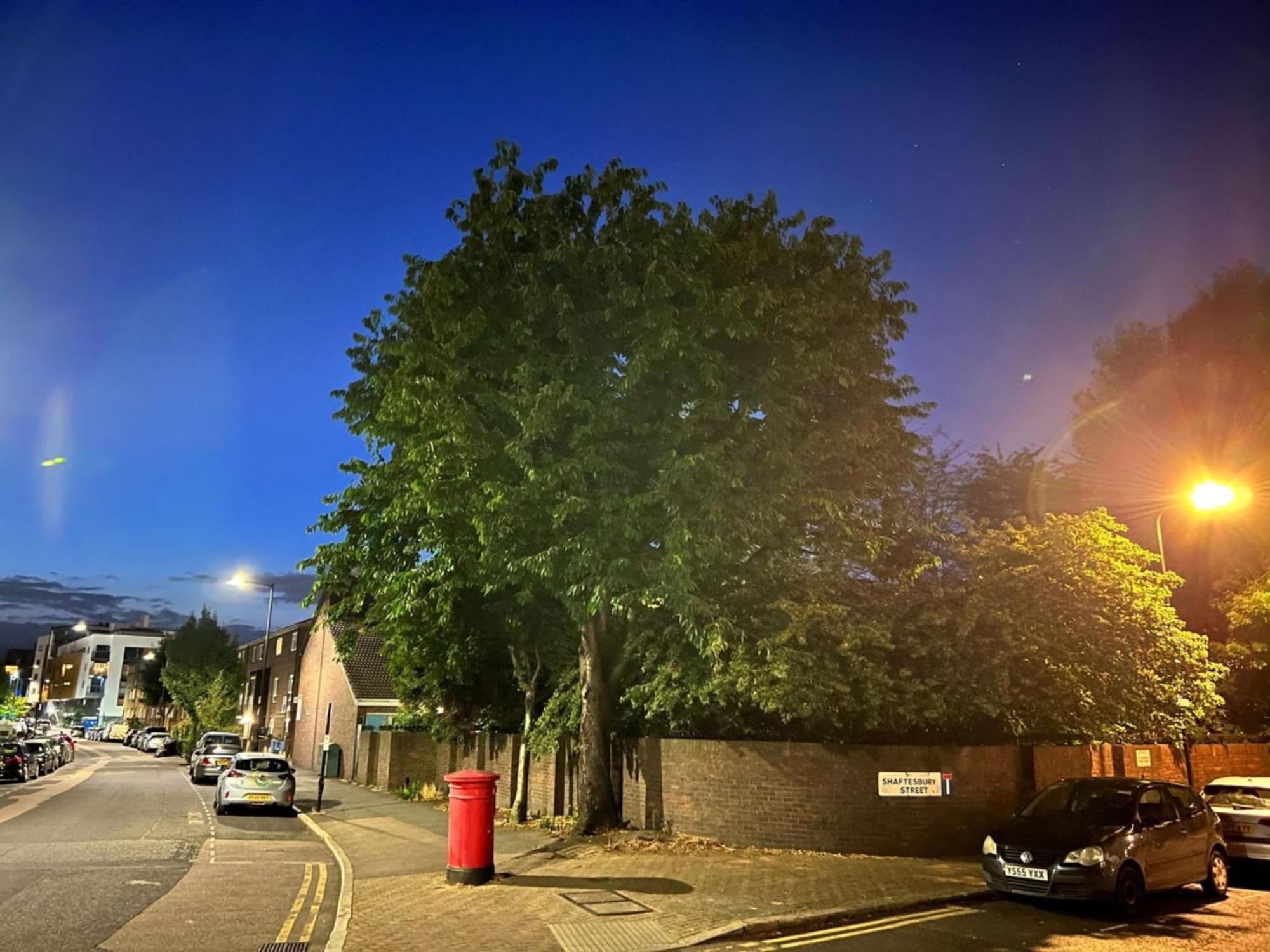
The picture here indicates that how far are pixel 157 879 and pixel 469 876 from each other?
4437 millimetres

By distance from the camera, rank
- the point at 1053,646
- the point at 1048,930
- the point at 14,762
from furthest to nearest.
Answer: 1. the point at 14,762
2. the point at 1053,646
3. the point at 1048,930

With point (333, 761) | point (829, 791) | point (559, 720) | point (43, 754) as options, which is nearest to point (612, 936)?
point (829, 791)

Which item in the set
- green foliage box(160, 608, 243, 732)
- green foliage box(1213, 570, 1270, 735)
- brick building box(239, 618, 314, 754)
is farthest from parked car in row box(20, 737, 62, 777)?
green foliage box(1213, 570, 1270, 735)

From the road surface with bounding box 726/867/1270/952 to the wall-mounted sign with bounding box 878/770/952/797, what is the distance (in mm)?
2749

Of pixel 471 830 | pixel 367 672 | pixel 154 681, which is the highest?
pixel 154 681

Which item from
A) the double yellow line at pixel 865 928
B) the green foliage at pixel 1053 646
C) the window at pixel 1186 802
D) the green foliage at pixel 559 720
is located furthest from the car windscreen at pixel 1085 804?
the green foliage at pixel 559 720

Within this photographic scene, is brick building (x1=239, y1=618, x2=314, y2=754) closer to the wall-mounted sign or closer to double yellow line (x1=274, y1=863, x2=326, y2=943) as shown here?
double yellow line (x1=274, y1=863, x2=326, y2=943)

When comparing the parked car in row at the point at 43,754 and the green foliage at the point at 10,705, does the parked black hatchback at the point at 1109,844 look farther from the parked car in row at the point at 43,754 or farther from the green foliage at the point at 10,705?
the green foliage at the point at 10,705

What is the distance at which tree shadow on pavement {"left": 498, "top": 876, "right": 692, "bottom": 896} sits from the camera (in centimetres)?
1052

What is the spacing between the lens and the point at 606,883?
35.8 ft

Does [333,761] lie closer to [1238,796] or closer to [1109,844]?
[1238,796]

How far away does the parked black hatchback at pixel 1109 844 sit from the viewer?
9758 mm

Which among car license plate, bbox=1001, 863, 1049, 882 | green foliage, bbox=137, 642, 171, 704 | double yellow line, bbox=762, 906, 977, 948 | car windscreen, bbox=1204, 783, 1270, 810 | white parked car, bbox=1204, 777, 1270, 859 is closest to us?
double yellow line, bbox=762, 906, 977, 948

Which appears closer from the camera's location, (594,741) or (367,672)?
(594,741)
